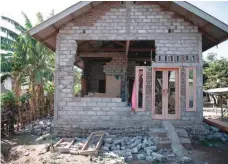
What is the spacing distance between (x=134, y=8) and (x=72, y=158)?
6.61 m

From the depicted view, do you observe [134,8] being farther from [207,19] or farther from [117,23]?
[207,19]

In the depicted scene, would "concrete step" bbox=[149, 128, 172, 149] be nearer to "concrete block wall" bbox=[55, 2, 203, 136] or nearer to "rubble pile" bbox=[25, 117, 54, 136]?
"concrete block wall" bbox=[55, 2, 203, 136]

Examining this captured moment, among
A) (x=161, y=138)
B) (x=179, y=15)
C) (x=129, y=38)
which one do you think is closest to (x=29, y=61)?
(x=129, y=38)

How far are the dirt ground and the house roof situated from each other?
15.1ft

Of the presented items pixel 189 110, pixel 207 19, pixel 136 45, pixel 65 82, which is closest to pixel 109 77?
pixel 136 45

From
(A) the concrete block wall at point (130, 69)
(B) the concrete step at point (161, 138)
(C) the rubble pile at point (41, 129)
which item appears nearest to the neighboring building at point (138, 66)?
(B) the concrete step at point (161, 138)

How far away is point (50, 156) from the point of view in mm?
7266

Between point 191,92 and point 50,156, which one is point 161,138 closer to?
point 191,92

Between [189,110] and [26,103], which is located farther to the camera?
[26,103]

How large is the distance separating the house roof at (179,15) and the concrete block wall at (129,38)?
12.9 inches

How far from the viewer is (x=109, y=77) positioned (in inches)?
567

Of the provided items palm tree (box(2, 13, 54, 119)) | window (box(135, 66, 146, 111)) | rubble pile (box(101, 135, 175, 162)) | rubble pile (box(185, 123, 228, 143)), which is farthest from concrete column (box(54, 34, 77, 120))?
rubble pile (box(185, 123, 228, 143))

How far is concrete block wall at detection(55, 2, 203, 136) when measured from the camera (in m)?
9.79

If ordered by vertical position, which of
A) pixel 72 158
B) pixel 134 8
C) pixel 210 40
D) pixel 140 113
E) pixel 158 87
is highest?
pixel 134 8
